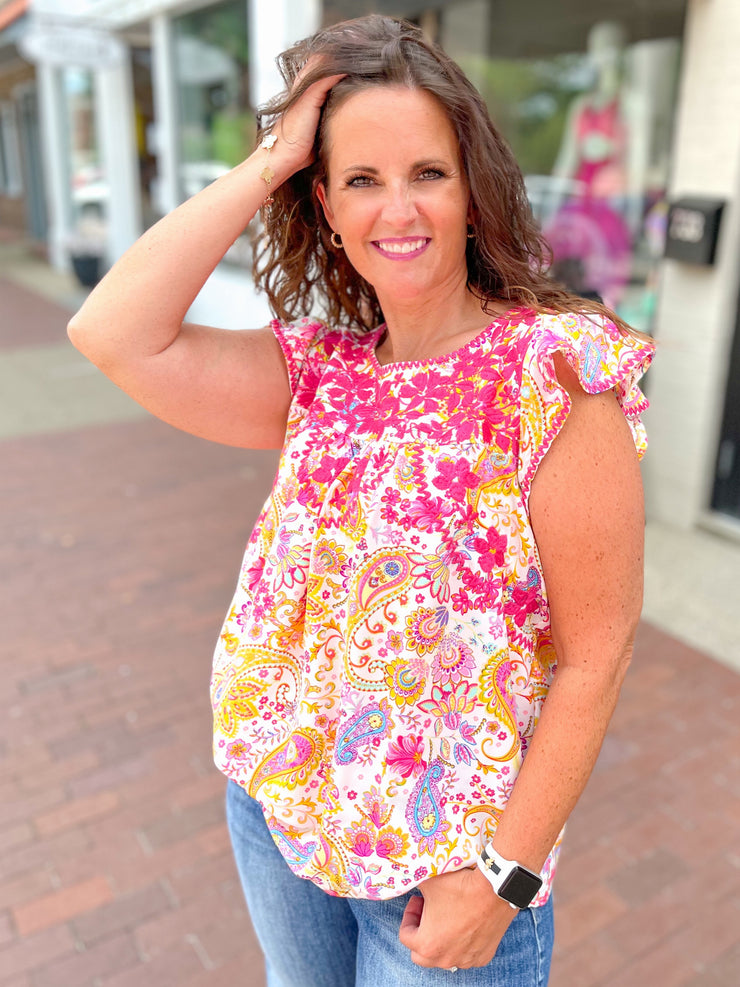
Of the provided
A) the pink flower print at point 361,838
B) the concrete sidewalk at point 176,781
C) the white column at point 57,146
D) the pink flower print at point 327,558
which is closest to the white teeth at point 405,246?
the pink flower print at point 327,558

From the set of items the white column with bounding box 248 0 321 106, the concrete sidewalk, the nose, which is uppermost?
the white column with bounding box 248 0 321 106

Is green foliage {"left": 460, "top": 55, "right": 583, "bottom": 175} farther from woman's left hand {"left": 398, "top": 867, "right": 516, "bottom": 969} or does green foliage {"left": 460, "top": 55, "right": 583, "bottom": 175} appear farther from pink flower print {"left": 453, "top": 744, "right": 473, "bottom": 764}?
woman's left hand {"left": 398, "top": 867, "right": 516, "bottom": 969}

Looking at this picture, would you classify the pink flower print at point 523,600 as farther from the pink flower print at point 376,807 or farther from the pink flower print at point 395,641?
the pink flower print at point 376,807

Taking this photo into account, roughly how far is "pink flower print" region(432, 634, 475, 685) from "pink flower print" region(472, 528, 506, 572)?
11cm

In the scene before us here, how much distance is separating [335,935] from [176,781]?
172 centimetres

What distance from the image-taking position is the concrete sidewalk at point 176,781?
2389 mm

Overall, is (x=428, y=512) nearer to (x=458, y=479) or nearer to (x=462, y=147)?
(x=458, y=479)

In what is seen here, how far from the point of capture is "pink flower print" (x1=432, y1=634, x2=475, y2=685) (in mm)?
1211

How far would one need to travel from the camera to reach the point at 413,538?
1195 mm

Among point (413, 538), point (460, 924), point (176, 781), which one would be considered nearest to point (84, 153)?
point (176, 781)

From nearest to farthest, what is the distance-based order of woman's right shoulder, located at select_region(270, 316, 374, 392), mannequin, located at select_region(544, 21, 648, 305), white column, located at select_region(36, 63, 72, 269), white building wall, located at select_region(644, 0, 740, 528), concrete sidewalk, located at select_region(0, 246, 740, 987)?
woman's right shoulder, located at select_region(270, 316, 374, 392)
concrete sidewalk, located at select_region(0, 246, 740, 987)
white building wall, located at select_region(644, 0, 740, 528)
mannequin, located at select_region(544, 21, 648, 305)
white column, located at select_region(36, 63, 72, 269)

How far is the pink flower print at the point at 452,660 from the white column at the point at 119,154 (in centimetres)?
1191

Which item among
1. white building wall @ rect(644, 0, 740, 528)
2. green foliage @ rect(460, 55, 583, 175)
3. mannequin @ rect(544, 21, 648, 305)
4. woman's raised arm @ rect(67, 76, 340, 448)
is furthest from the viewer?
green foliage @ rect(460, 55, 583, 175)

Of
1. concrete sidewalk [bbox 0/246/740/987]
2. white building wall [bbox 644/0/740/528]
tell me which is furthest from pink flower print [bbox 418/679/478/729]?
white building wall [bbox 644/0/740/528]
